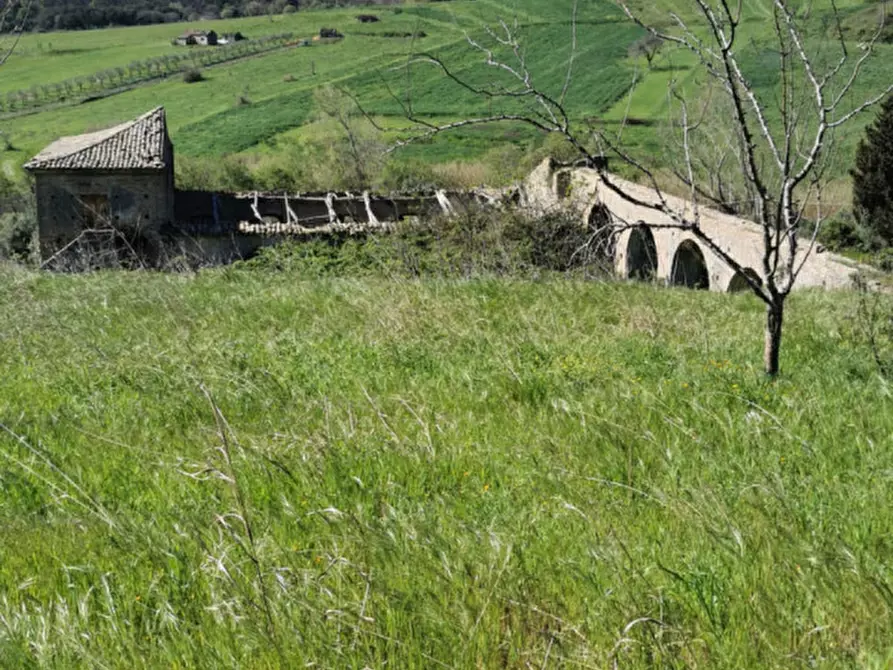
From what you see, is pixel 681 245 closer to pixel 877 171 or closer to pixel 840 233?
pixel 840 233

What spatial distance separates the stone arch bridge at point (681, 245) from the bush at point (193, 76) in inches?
2378

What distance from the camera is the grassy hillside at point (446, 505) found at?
6.35 ft

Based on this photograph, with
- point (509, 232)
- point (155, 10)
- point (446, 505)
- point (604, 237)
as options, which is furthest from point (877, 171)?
point (155, 10)

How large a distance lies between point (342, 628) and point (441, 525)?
0.65 metres

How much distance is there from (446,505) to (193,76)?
94.5 m

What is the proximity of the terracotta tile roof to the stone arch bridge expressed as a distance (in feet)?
55.6

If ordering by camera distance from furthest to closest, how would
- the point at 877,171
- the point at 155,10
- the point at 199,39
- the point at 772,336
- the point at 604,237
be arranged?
1. the point at 155,10
2. the point at 199,39
3. the point at 877,171
4. the point at 604,237
5. the point at 772,336

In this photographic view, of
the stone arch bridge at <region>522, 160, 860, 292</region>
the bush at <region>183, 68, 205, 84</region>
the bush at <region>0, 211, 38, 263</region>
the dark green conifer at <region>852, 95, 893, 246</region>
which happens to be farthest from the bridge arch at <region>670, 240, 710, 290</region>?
the bush at <region>183, 68, 205, 84</region>

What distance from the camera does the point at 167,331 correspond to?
639cm

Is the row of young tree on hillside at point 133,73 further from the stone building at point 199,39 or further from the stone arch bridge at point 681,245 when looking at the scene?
the stone arch bridge at point 681,245

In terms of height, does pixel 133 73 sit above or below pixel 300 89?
above

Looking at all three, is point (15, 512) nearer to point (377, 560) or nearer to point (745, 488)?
point (377, 560)

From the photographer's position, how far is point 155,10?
13788 cm

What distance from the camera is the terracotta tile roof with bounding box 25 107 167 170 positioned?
120ft
